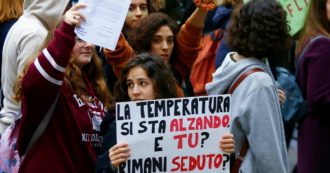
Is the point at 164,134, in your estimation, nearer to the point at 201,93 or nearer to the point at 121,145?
the point at 121,145

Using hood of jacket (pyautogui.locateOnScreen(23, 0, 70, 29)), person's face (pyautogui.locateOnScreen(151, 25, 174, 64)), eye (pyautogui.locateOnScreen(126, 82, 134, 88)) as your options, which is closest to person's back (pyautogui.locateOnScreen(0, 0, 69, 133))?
hood of jacket (pyautogui.locateOnScreen(23, 0, 70, 29))

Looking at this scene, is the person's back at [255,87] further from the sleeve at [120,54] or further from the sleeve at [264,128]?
the sleeve at [120,54]

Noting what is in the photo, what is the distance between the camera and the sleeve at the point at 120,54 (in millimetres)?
6148

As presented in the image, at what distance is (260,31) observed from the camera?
5.55 m

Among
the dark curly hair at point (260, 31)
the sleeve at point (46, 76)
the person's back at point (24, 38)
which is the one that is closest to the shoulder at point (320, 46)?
the dark curly hair at point (260, 31)

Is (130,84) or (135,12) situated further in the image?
(135,12)

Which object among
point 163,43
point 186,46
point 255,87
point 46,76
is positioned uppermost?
point 46,76

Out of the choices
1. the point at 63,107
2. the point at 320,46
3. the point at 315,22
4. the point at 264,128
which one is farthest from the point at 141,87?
the point at 315,22

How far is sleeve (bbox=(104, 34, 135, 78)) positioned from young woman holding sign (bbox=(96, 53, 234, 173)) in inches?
30.4

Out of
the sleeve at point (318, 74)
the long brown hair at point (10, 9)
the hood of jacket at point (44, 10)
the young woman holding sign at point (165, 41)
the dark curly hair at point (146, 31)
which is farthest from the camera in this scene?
the long brown hair at point (10, 9)

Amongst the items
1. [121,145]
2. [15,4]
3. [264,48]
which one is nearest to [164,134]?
[121,145]

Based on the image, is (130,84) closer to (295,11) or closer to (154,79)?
(154,79)

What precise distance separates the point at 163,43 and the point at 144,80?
3.67 feet

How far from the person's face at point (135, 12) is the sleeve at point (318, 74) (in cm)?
148
